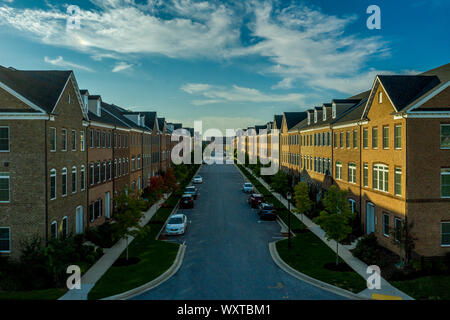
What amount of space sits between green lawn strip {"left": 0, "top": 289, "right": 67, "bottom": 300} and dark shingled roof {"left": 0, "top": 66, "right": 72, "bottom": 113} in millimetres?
10091

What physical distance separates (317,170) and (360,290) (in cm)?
2540

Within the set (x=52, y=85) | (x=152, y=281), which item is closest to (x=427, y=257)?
(x=152, y=281)

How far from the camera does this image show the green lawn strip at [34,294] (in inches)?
571

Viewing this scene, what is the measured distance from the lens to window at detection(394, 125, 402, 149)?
20.8 metres

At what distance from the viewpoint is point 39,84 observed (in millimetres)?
21875

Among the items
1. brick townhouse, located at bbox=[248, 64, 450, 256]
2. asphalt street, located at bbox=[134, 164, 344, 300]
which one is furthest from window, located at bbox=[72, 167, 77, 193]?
brick townhouse, located at bbox=[248, 64, 450, 256]

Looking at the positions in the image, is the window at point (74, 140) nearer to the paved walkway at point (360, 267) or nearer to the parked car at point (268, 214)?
the parked car at point (268, 214)

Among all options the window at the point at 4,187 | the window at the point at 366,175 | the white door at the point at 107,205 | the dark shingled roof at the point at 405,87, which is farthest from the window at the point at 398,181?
the white door at the point at 107,205

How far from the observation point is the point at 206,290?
15.6m

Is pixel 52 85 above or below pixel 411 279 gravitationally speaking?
above

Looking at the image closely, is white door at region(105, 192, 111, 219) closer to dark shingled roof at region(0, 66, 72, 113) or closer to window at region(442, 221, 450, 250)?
dark shingled roof at region(0, 66, 72, 113)

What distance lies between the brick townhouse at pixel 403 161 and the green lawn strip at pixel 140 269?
1405 cm
